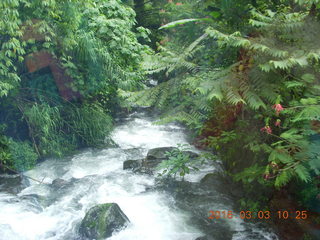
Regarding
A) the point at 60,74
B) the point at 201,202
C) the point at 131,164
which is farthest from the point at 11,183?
the point at 201,202

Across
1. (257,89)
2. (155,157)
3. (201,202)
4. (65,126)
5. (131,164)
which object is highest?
(257,89)

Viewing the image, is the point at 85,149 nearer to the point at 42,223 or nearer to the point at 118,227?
the point at 42,223

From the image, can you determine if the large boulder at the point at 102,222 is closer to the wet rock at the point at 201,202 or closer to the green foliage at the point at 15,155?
the wet rock at the point at 201,202

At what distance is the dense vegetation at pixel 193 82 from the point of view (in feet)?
10.6

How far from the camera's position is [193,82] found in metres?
3.51

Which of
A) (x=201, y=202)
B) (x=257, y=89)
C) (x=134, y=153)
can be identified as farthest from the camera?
(x=134, y=153)

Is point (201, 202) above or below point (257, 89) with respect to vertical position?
below

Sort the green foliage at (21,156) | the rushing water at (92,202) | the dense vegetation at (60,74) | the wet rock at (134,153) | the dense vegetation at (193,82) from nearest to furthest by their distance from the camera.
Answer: the dense vegetation at (193,82) < the rushing water at (92,202) < the dense vegetation at (60,74) < the green foliage at (21,156) < the wet rock at (134,153)

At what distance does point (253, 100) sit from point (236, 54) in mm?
1437

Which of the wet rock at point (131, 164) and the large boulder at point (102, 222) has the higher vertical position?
the wet rock at point (131, 164)

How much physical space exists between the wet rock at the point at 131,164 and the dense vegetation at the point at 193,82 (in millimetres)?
962

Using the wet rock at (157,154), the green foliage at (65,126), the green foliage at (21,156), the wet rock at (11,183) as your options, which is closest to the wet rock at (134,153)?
the wet rock at (157,154)

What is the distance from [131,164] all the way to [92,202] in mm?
1622
